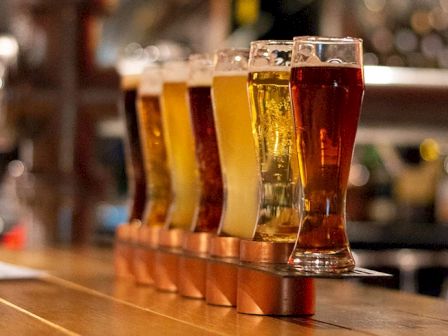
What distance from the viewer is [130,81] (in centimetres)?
223

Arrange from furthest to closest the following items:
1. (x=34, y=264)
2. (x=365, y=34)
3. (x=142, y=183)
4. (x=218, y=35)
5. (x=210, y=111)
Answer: (x=218, y=35) → (x=365, y=34) → (x=34, y=264) → (x=142, y=183) → (x=210, y=111)

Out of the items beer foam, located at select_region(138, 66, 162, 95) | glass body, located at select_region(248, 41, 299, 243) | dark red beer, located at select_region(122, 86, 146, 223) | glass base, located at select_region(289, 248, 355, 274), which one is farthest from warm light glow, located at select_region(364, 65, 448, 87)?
glass base, located at select_region(289, 248, 355, 274)

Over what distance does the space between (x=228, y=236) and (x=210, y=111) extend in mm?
217

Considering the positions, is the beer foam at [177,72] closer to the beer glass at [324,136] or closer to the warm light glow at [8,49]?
the beer glass at [324,136]

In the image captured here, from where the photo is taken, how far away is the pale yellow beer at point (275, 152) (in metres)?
1.61

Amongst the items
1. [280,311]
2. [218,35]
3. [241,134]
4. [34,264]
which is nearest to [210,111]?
[241,134]

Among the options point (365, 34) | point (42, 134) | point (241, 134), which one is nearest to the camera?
point (241, 134)

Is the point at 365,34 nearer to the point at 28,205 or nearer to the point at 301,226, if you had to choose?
the point at 28,205

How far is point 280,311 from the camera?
158 centimetres

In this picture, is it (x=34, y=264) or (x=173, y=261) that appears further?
(x=34, y=264)

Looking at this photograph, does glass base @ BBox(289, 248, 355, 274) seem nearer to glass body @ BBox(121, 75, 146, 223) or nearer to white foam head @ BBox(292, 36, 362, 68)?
white foam head @ BBox(292, 36, 362, 68)

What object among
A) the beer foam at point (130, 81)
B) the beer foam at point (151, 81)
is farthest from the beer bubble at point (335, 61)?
the beer foam at point (130, 81)

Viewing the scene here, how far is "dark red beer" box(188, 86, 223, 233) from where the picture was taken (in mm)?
1858

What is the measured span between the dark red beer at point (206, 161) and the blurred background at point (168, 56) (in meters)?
1.45
